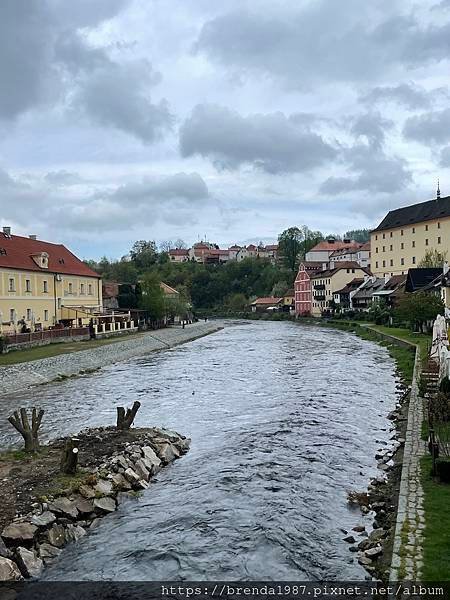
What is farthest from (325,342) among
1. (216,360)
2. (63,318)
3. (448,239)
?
(448,239)

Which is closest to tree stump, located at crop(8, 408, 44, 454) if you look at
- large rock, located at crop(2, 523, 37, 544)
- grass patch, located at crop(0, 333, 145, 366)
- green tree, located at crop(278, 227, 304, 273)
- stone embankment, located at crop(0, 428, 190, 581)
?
stone embankment, located at crop(0, 428, 190, 581)

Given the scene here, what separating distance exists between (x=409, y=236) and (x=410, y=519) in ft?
255

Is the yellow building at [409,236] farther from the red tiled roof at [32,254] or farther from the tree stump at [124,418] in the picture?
the tree stump at [124,418]

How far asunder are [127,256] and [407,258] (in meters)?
81.6

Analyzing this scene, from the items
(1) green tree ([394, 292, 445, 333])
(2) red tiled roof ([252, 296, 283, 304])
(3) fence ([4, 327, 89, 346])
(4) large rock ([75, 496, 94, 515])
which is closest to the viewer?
(4) large rock ([75, 496, 94, 515])

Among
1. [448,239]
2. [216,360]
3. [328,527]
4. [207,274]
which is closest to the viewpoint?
[328,527]

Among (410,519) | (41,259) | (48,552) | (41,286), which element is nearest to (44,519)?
(48,552)

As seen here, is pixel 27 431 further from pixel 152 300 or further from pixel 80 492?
pixel 152 300

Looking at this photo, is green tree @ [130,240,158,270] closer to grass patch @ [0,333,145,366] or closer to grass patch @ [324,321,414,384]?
grass patch @ [324,321,414,384]

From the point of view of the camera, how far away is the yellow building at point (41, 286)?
4053 cm

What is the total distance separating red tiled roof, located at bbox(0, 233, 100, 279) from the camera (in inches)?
1664

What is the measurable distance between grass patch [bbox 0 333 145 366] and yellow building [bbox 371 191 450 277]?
165 ft

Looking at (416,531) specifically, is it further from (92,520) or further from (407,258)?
(407,258)

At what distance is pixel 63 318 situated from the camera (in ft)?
159
